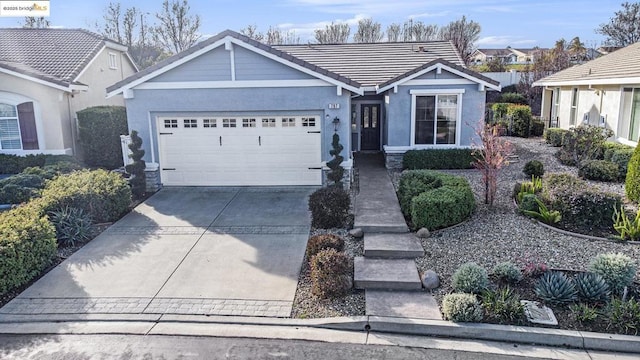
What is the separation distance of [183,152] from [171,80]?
6.93 feet

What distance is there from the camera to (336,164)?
12.6m

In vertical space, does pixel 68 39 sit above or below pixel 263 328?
above

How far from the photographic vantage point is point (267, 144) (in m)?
13.4

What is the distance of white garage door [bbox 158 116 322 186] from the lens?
43.7ft

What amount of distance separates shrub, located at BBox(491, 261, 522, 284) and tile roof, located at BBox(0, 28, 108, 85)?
49.8 feet

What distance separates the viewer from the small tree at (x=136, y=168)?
13.0m

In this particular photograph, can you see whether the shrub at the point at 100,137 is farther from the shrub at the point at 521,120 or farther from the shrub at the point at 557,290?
the shrub at the point at 521,120

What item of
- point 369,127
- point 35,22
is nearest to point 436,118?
point 369,127

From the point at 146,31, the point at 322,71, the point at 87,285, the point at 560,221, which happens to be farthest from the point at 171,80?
the point at 146,31

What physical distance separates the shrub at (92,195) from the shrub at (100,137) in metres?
5.19

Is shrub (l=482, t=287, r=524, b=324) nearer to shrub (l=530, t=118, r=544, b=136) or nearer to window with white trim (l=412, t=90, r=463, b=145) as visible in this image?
window with white trim (l=412, t=90, r=463, b=145)

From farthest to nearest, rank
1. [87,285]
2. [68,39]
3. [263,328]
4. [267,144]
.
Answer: [68,39] < [267,144] < [87,285] < [263,328]

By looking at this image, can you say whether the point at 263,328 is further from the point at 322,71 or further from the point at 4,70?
the point at 4,70

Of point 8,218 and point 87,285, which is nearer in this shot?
point 87,285
